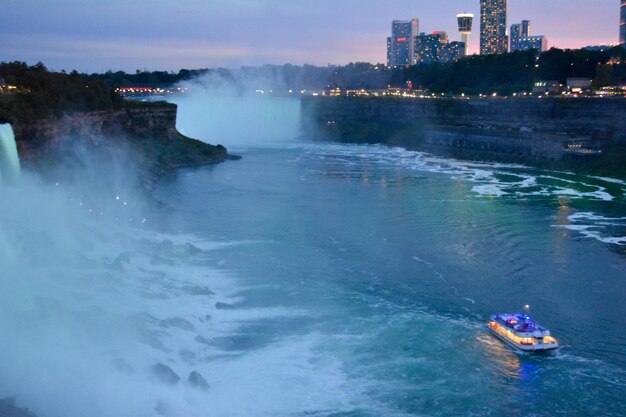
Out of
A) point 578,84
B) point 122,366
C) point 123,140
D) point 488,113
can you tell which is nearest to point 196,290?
point 122,366

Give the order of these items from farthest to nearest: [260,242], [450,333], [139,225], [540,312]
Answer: [139,225]
[260,242]
[540,312]
[450,333]

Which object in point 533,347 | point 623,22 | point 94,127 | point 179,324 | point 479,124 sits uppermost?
point 623,22

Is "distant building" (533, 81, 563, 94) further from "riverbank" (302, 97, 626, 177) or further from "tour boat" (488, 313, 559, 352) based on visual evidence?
"tour boat" (488, 313, 559, 352)

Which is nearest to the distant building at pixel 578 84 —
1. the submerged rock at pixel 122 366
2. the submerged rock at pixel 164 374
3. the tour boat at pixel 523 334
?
the tour boat at pixel 523 334

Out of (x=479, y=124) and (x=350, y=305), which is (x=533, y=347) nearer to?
(x=350, y=305)

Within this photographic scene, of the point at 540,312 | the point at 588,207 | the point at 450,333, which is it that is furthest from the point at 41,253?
the point at 588,207

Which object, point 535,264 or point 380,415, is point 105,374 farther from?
point 535,264

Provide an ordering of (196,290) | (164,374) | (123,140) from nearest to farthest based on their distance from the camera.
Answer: (164,374) → (196,290) → (123,140)

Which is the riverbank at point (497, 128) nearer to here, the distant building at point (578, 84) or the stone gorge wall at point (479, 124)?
the stone gorge wall at point (479, 124)
